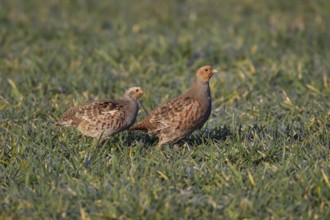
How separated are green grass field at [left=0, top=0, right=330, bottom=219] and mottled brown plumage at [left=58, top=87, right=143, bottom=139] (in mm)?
131

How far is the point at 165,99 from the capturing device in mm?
8695

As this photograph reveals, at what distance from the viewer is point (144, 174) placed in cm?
571

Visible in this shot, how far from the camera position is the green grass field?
5.22 metres

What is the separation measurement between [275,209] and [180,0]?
10.9 m

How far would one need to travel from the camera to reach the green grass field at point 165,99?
17.1 feet

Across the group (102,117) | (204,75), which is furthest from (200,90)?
(102,117)

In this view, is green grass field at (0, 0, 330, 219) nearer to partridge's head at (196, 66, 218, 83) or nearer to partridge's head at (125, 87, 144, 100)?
partridge's head at (125, 87, 144, 100)

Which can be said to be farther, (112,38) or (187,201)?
(112,38)

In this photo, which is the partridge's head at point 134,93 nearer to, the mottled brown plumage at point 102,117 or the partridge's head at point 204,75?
the mottled brown plumage at point 102,117

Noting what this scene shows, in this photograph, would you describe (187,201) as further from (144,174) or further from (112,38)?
(112,38)

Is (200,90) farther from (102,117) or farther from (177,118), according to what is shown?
(102,117)

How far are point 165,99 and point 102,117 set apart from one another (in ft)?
6.73

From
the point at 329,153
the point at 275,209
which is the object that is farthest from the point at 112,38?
the point at 275,209

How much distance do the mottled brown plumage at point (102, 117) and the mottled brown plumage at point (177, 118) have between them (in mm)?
185
